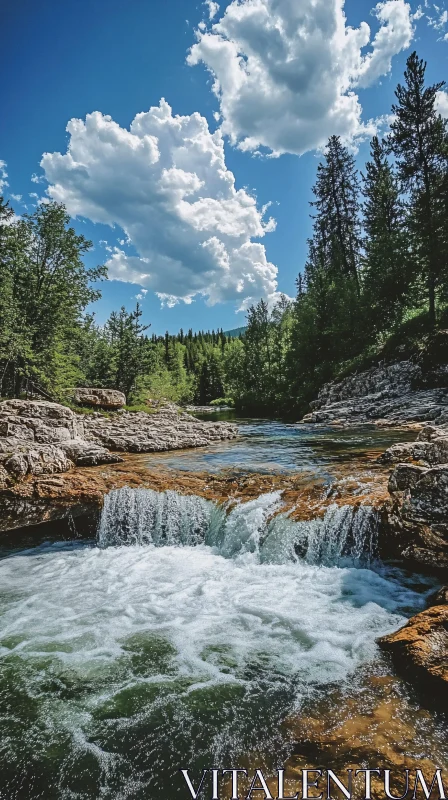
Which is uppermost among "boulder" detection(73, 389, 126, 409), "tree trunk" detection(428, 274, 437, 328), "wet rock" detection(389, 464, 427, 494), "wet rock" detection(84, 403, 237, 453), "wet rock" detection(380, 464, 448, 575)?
"tree trunk" detection(428, 274, 437, 328)

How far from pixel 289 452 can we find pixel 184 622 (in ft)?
31.7

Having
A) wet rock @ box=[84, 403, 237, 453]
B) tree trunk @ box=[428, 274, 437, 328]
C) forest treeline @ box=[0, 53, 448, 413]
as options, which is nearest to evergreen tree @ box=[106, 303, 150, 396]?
forest treeline @ box=[0, 53, 448, 413]

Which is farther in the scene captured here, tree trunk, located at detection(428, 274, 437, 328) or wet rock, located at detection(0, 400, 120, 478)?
tree trunk, located at detection(428, 274, 437, 328)

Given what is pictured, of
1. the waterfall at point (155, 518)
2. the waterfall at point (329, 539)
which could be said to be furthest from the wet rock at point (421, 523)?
the waterfall at point (155, 518)

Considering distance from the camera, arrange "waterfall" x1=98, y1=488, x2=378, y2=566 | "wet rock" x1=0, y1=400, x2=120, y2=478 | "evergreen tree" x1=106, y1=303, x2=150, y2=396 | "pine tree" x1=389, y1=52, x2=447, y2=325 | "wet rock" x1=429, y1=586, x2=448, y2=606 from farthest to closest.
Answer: "evergreen tree" x1=106, y1=303, x2=150, y2=396
"pine tree" x1=389, y1=52, x2=447, y2=325
"wet rock" x1=0, y1=400, x2=120, y2=478
"waterfall" x1=98, y1=488, x2=378, y2=566
"wet rock" x1=429, y1=586, x2=448, y2=606

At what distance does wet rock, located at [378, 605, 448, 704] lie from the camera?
3.77 m

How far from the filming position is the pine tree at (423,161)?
2500cm

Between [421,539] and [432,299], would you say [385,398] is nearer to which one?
[432,299]

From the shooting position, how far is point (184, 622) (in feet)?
18.5

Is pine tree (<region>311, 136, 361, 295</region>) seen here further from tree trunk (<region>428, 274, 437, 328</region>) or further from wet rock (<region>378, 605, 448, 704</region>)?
wet rock (<region>378, 605, 448, 704</region>)

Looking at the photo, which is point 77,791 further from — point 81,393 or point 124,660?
point 81,393

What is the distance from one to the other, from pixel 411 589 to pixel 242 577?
2.89 m

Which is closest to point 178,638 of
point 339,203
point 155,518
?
point 155,518

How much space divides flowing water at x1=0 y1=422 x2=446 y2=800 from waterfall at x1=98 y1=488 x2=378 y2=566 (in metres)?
0.03
